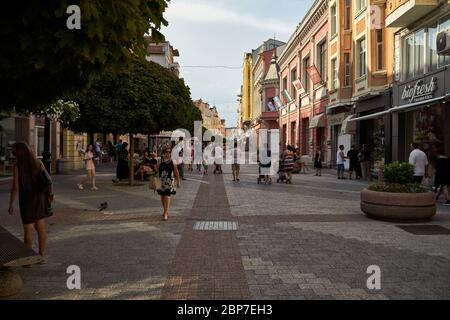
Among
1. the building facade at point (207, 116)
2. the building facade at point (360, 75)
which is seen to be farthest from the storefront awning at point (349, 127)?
the building facade at point (207, 116)

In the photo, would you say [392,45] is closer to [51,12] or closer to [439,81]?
[439,81]

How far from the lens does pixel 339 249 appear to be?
701 cm

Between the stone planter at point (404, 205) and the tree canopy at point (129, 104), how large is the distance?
29.8ft

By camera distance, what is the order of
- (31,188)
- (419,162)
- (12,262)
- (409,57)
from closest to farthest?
(12,262) → (31,188) → (419,162) → (409,57)

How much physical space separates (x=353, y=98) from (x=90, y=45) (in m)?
21.5

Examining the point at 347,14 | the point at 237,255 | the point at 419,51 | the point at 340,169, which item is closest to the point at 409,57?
the point at 419,51

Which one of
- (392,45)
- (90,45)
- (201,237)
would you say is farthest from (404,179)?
(392,45)

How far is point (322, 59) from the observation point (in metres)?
32.4

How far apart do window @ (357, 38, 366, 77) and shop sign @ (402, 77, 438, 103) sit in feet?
17.7

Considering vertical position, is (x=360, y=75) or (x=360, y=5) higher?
(x=360, y=5)

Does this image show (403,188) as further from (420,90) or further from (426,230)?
(420,90)

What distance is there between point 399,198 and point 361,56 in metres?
16.2

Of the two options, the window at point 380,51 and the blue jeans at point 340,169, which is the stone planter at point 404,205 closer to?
the blue jeans at point 340,169
